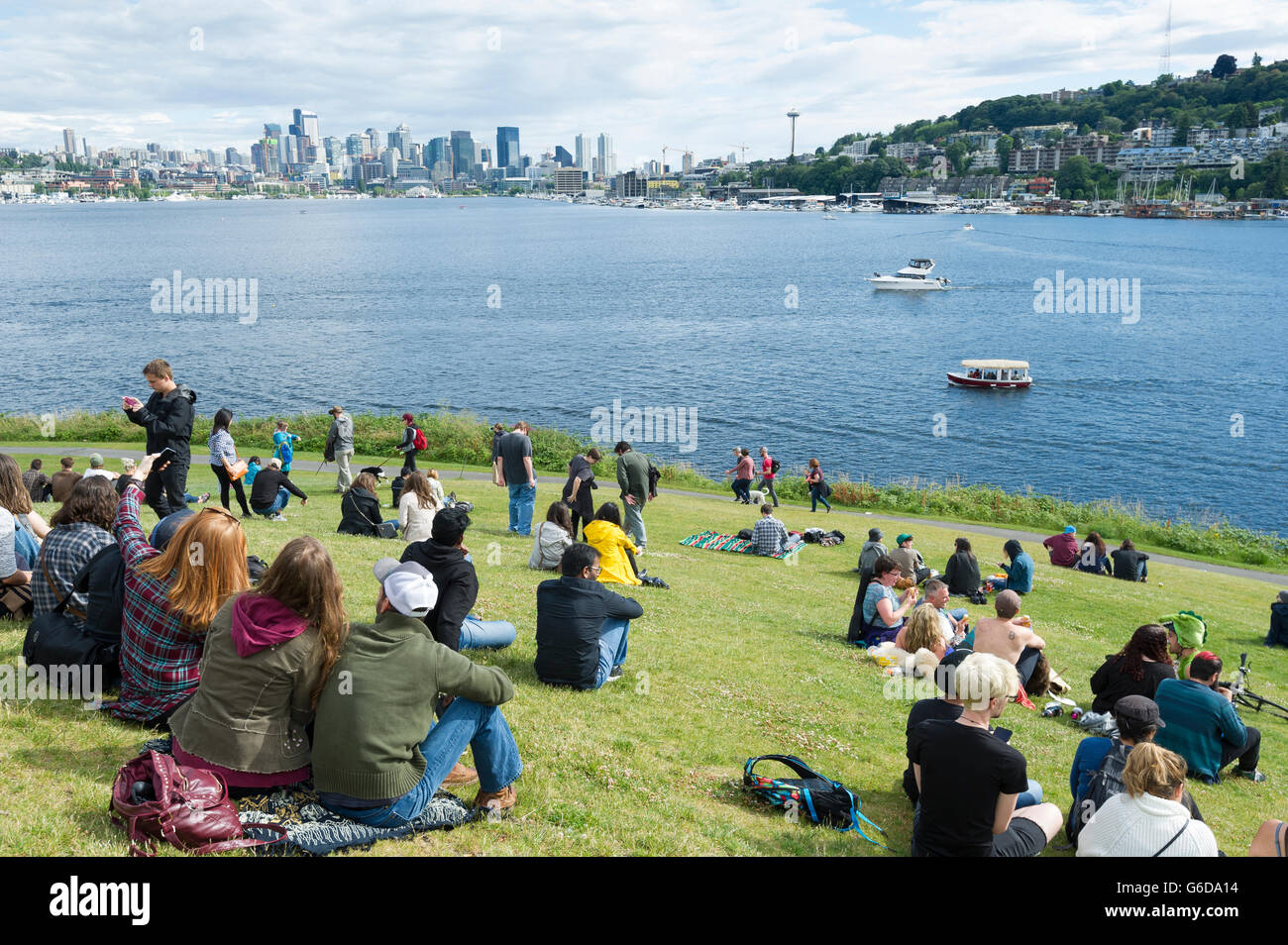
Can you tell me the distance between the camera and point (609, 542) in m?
13.5

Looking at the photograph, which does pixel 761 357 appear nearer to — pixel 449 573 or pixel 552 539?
pixel 552 539

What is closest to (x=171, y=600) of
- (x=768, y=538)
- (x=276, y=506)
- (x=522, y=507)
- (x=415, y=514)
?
(x=415, y=514)

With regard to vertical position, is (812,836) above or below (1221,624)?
above

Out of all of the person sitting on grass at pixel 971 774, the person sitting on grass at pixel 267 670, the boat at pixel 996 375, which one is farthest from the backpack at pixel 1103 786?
the boat at pixel 996 375

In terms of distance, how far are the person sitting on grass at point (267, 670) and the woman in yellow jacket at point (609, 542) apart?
7680 mm

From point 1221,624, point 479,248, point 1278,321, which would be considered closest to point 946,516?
point 1221,624

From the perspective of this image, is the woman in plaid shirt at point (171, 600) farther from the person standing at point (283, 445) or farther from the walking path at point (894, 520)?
the walking path at point (894, 520)

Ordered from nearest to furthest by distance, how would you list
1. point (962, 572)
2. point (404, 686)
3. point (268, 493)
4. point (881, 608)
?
1. point (404, 686)
2. point (881, 608)
3. point (962, 572)
4. point (268, 493)

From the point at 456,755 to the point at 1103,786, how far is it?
5.07 meters

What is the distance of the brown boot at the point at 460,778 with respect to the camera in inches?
263

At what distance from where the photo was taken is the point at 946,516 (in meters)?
31.7
